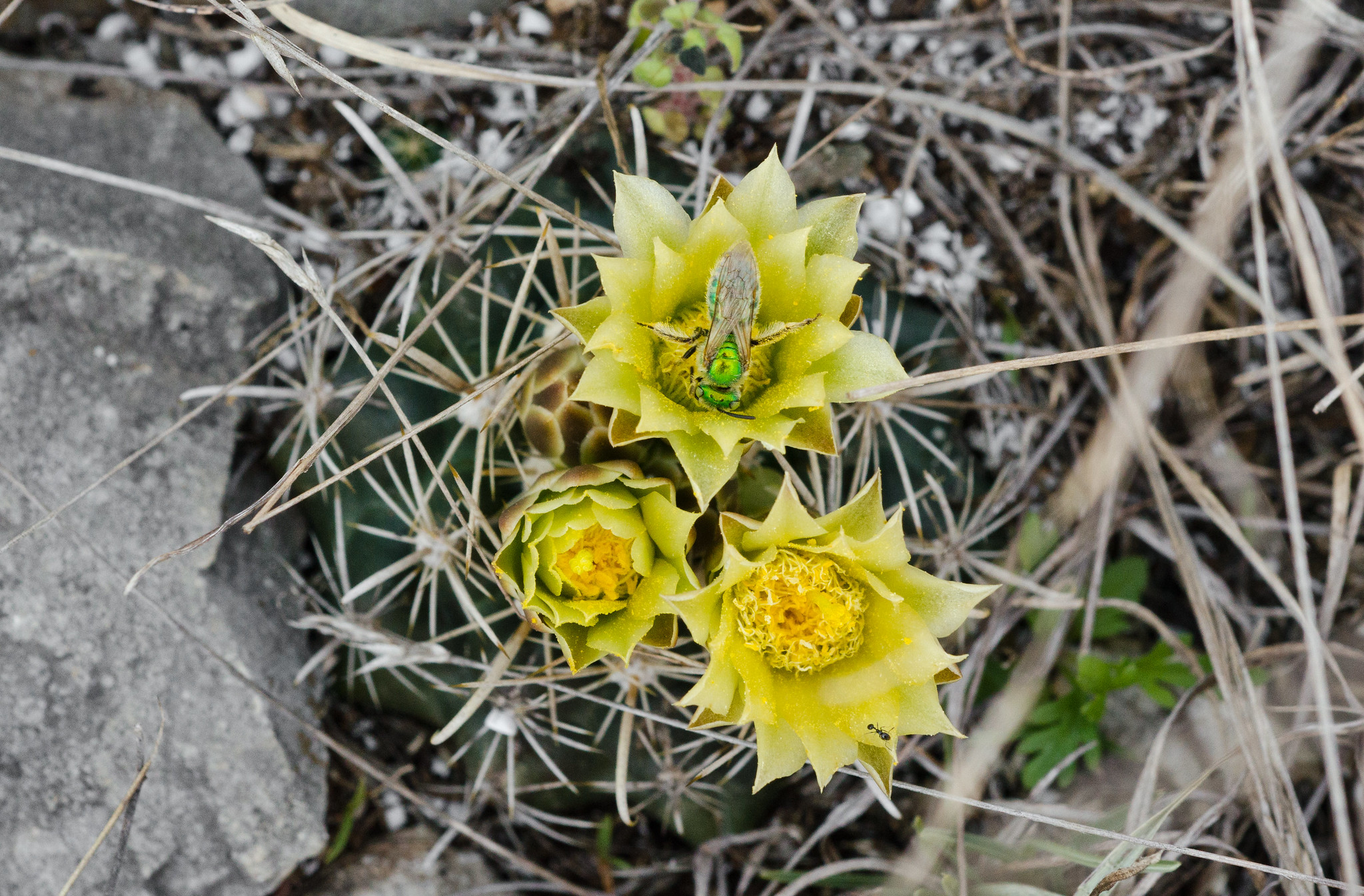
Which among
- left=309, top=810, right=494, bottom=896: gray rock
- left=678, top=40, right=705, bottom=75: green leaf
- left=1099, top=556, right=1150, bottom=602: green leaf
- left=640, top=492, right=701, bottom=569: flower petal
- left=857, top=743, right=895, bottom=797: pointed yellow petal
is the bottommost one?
left=309, top=810, right=494, bottom=896: gray rock

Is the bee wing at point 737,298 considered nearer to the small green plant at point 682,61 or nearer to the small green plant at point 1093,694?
the small green plant at point 682,61

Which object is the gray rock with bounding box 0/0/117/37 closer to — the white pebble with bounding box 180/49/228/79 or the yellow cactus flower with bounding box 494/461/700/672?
the white pebble with bounding box 180/49/228/79

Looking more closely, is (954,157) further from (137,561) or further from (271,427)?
(137,561)

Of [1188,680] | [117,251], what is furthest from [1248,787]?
[117,251]

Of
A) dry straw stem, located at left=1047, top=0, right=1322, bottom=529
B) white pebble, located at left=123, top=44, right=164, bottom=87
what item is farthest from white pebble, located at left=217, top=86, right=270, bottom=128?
dry straw stem, located at left=1047, top=0, right=1322, bottom=529

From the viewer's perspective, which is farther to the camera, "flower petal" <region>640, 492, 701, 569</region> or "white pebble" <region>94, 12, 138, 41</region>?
"white pebble" <region>94, 12, 138, 41</region>

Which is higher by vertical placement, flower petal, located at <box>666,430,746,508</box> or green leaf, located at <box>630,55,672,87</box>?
green leaf, located at <box>630,55,672,87</box>
